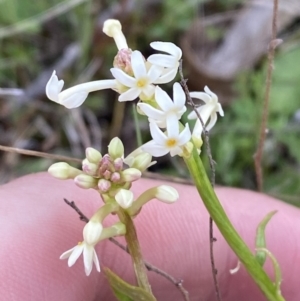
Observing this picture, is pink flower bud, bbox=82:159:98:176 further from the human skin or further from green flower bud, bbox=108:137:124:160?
the human skin

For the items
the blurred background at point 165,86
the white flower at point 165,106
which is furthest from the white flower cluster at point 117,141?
the blurred background at point 165,86

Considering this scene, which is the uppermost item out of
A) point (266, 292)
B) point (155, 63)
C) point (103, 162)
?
point (155, 63)

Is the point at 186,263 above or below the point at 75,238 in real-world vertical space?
below

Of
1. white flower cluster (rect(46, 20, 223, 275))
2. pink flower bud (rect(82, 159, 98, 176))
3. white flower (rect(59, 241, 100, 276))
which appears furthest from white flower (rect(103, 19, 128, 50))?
white flower (rect(59, 241, 100, 276))

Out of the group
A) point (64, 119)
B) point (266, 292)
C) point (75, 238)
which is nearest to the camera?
point (266, 292)

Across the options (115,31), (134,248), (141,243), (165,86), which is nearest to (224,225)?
(134,248)

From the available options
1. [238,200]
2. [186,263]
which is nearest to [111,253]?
[186,263]

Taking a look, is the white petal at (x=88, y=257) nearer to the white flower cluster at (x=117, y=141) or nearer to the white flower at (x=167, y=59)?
the white flower cluster at (x=117, y=141)

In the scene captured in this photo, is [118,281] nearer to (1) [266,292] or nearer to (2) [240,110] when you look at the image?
(1) [266,292]

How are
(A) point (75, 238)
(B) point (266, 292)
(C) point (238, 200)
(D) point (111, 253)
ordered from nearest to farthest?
A: (B) point (266, 292), (A) point (75, 238), (D) point (111, 253), (C) point (238, 200)

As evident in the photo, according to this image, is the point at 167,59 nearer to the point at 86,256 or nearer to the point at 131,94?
the point at 131,94
